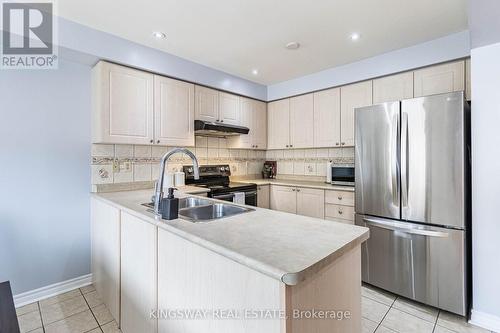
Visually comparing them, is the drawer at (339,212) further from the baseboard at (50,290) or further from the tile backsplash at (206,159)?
the baseboard at (50,290)

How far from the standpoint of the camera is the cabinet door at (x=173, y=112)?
8.89 feet

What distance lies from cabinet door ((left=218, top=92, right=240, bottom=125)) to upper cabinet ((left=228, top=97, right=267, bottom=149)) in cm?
9

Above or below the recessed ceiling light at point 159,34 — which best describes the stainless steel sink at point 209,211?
below

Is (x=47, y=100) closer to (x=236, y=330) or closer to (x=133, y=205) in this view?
(x=133, y=205)

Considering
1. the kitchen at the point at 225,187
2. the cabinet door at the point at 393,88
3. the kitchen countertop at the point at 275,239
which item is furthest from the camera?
the cabinet door at the point at 393,88

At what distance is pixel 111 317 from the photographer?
1.95 m

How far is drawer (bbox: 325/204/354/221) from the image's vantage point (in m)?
2.73

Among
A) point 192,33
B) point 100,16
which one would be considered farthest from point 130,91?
point 192,33

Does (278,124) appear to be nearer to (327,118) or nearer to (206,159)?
(327,118)

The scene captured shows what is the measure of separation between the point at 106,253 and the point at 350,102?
3.06 metres

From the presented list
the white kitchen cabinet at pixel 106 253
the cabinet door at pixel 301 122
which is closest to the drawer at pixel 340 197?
the cabinet door at pixel 301 122

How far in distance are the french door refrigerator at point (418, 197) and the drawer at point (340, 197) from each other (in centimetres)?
30

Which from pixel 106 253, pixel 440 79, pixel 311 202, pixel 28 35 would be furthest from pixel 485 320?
pixel 28 35

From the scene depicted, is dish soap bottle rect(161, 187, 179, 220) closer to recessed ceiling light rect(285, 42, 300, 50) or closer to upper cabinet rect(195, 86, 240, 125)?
upper cabinet rect(195, 86, 240, 125)
